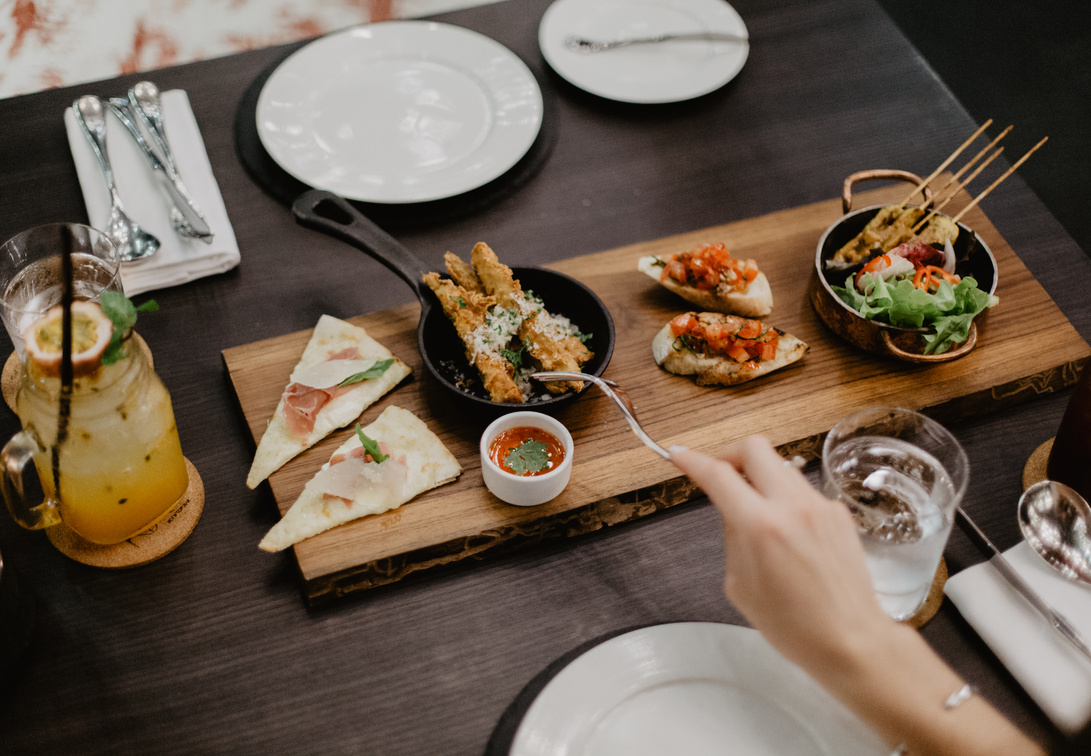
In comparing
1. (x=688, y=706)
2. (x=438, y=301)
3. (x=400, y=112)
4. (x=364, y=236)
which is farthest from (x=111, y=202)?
(x=688, y=706)

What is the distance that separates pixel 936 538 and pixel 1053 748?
400mm

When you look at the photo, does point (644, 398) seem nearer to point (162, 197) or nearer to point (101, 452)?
point (101, 452)

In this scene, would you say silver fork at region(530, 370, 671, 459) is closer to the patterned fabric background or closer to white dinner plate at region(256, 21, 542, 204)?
white dinner plate at region(256, 21, 542, 204)

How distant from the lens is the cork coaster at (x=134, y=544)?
1616mm

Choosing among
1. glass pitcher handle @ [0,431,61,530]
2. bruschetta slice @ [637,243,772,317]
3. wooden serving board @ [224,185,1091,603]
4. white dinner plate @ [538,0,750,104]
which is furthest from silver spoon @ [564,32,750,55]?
glass pitcher handle @ [0,431,61,530]

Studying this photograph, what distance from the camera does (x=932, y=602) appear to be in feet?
5.14

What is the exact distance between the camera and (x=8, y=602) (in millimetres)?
1469

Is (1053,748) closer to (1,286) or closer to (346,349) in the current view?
(346,349)

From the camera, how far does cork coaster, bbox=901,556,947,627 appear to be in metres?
1.54

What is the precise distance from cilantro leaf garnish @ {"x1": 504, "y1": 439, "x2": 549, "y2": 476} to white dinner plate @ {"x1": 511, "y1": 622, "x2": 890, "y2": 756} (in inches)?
15.8

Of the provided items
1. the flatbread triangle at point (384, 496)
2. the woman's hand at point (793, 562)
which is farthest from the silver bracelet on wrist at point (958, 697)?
the flatbread triangle at point (384, 496)

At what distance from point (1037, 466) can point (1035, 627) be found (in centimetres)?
46

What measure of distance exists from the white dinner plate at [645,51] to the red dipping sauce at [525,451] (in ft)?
4.31

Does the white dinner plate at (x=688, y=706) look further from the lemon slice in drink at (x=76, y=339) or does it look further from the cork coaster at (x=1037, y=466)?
the lemon slice in drink at (x=76, y=339)
